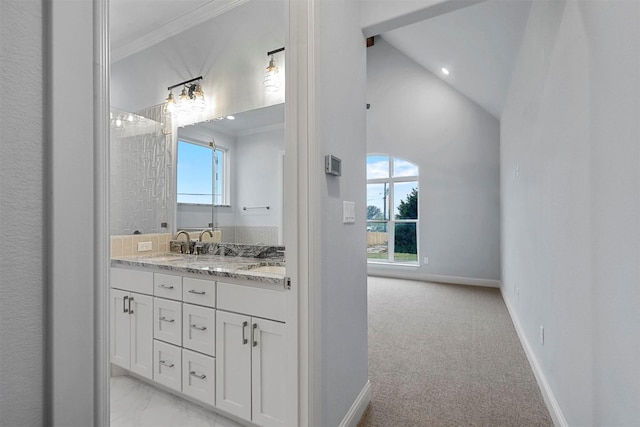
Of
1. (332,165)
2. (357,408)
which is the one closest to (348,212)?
(332,165)

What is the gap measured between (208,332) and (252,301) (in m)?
0.43

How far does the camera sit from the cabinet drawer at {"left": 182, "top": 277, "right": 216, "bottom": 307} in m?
1.81

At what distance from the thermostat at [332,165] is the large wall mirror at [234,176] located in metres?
0.94

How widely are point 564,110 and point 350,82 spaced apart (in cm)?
111

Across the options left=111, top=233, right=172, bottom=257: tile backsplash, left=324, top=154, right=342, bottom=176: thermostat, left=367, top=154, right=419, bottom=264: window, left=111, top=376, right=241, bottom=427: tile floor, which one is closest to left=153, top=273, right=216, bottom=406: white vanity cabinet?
left=111, top=376, right=241, bottom=427: tile floor

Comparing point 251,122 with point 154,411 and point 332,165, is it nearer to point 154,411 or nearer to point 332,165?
point 332,165

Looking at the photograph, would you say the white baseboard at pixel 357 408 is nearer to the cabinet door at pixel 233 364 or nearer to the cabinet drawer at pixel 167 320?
the cabinet door at pixel 233 364

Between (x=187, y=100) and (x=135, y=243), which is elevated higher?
(x=187, y=100)

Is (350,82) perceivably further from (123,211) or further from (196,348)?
(123,211)

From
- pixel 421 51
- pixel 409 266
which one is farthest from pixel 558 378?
pixel 421 51

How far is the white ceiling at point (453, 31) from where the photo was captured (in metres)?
2.67

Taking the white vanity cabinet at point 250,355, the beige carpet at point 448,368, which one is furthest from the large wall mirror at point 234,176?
the beige carpet at point 448,368

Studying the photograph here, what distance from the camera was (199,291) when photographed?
186cm

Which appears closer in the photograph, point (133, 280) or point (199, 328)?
point (199, 328)
